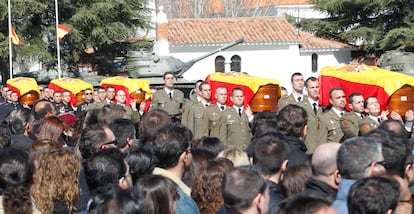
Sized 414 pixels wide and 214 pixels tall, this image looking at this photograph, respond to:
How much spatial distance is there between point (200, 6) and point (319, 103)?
144 ft

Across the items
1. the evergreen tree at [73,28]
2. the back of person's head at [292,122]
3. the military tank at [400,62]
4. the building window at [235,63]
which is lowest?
the back of person's head at [292,122]

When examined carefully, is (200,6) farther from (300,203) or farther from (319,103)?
(300,203)

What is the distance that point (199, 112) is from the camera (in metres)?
11.1

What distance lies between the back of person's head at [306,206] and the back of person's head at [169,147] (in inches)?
69.0

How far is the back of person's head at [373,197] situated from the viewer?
3.90 m

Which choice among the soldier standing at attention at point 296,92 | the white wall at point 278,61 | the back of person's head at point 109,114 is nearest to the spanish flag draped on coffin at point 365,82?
the soldier standing at attention at point 296,92

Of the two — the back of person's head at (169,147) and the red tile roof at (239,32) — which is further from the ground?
the red tile roof at (239,32)

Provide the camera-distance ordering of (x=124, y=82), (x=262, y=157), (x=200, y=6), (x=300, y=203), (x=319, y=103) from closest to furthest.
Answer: (x=300, y=203), (x=262, y=157), (x=319, y=103), (x=124, y=82), (x=200, y=6)

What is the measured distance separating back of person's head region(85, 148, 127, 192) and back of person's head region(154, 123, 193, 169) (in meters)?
0.61

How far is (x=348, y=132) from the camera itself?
8984 mm

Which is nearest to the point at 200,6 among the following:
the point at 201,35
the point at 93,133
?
the point at 201,35

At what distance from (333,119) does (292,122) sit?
248cm

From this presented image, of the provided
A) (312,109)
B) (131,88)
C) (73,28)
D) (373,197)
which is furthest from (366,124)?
(73,28)

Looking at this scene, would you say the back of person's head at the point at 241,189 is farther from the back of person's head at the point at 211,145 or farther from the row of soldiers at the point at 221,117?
the row of soldiers at the point at 221,117
